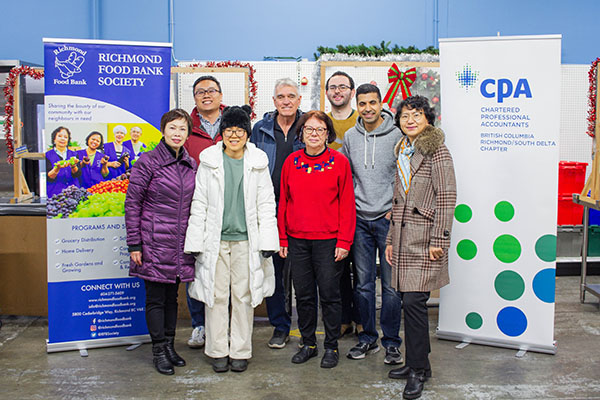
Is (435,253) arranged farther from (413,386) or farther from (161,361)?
(161,361)

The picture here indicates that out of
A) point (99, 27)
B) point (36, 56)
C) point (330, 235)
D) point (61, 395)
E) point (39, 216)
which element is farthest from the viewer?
point (99, 27)

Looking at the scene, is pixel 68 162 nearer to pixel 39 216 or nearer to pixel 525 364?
pixel 39 216

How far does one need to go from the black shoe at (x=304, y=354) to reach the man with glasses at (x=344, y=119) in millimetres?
459

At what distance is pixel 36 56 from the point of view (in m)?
7.53

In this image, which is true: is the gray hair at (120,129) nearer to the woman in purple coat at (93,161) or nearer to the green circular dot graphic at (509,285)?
the woman in purple coat at (93,161)

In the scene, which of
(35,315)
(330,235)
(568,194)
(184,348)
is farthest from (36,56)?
(568,194)

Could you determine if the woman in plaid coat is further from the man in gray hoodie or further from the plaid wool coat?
the man in gray hoodie

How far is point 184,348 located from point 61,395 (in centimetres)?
88

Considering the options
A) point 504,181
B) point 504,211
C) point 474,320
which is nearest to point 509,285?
point 474,320

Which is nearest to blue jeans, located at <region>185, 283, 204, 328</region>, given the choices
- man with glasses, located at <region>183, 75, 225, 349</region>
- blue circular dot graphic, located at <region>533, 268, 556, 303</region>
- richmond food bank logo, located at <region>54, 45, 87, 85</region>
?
man with glasses, located at <region>183, 75, 225, 349</region>

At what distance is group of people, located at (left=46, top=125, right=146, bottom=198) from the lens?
3.52 m

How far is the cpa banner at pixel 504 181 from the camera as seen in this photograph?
3.50 meters

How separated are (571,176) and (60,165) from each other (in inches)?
196

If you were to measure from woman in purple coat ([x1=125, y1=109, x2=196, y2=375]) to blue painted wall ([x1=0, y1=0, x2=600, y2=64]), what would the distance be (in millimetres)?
5198
